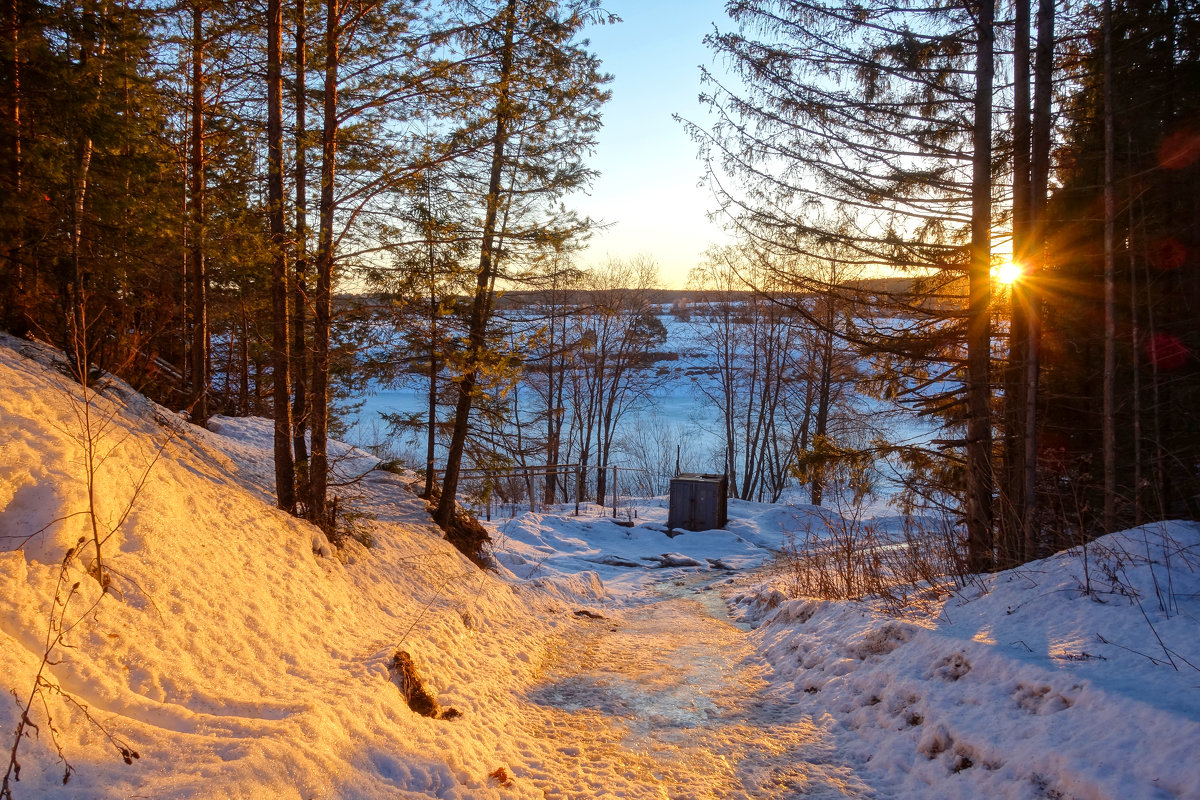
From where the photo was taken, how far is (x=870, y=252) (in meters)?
8.63

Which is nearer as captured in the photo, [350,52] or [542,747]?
[542,747]

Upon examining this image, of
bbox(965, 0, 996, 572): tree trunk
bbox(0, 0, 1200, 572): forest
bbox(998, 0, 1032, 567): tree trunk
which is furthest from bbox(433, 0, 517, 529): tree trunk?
bbox(998, 0, 1032, 567): tree trunk

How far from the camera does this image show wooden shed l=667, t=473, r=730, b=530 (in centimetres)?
1986

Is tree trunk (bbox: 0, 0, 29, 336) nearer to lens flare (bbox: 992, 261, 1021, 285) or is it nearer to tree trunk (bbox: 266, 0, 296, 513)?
tree trunk (bbox: 266, 0, 296, 513)

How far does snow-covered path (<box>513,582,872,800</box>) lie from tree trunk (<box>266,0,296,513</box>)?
3822mm

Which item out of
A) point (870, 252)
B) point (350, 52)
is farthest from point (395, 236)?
point (870, 252)

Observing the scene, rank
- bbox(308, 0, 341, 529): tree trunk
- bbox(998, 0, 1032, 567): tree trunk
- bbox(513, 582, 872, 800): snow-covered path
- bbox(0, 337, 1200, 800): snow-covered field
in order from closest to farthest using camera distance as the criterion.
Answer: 1. bbox(0, 337, 1200, 800): snow-covered field
2. bbox(513, 582, 872, 800): snow-covered path
3. bbox(308, 0, 341, 529): tree trunk
4. bbox(998, 0, 1032, 567): tree trunk

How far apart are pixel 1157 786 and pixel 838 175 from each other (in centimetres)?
762

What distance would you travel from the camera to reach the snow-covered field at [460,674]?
10.0 feet

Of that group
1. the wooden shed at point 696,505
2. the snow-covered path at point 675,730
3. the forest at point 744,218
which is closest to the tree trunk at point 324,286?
the forest at point 744,218

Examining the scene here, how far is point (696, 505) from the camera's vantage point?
1998 cm

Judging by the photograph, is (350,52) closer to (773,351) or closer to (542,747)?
(542,747)

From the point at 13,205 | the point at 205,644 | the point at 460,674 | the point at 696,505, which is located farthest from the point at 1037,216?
the point at 696,505

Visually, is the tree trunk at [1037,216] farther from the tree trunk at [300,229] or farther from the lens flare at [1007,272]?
the tree trunk at [300,229]
